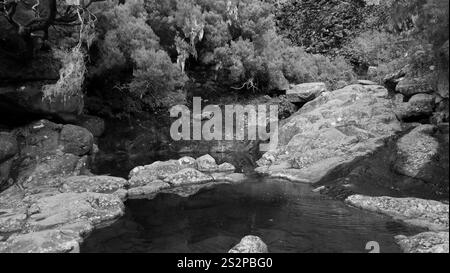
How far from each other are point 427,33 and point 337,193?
603 cm

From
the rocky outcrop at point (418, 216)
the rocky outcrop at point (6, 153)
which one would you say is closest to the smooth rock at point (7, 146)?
the rocky outcrop at point (6, 153)

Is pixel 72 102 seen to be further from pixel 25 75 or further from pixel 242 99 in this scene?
pixel 242 99

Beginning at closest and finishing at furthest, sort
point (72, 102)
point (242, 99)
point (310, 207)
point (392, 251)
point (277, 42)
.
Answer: point (392, 251) < point (310, 207) < point (72, 102) < point (242, 99) < point (277, 42)

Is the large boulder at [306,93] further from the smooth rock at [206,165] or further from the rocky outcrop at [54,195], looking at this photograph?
the rocky outcrop at [54,195]

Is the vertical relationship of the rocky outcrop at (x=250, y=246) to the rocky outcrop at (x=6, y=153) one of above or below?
below

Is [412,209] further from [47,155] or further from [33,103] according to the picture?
[33,103]

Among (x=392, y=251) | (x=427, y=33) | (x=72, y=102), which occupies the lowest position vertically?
(x=392, y=251)

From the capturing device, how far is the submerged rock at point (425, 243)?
943 cm

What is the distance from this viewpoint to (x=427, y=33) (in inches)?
481

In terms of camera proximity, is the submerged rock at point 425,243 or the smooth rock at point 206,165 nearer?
the submerged rock at point 425,243

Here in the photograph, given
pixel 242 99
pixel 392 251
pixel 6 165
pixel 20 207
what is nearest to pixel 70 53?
pixel 6 165

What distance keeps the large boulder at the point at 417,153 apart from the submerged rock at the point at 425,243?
4.87 m

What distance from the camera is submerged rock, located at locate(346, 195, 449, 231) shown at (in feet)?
37.6

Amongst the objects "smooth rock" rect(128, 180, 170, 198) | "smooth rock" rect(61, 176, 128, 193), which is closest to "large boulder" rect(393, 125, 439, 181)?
"smooth rock" rect(128, 180, 170, 198)
